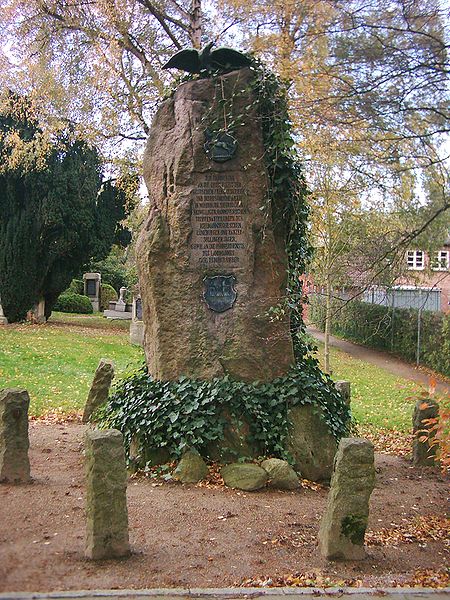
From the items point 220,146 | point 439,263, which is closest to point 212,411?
point 220,146

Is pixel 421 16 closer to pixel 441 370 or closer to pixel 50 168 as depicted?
pixel 441 370

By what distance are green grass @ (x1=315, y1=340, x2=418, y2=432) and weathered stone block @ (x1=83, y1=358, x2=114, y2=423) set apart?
440 centimetres

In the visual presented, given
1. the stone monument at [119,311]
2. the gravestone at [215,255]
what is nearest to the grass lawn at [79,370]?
the gravestone at [215,255]

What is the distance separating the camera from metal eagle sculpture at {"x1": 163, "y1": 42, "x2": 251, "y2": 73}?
25.7 ft

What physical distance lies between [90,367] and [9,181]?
11.2 meters

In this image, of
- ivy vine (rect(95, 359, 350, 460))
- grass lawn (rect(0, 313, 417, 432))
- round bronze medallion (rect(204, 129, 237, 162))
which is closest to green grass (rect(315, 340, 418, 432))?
grass lawn (rect(0, 313, 417, 432))

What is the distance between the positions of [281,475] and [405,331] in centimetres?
1924

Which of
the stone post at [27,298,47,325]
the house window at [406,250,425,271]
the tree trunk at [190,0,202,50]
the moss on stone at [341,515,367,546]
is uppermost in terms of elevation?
the tree trunk at [190,0,202,50]

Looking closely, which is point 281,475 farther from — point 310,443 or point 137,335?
point 137,335

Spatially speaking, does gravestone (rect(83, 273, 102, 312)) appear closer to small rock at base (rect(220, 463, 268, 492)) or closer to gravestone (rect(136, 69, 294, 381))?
gravestone (rect(136, 69, 294, 381))

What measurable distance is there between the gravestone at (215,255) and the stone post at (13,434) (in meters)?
1.82

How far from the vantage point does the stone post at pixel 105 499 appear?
4516 mm

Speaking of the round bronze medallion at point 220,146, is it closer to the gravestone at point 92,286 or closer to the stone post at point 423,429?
the stone post at point 423,429

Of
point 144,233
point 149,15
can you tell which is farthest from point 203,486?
point 149,15
